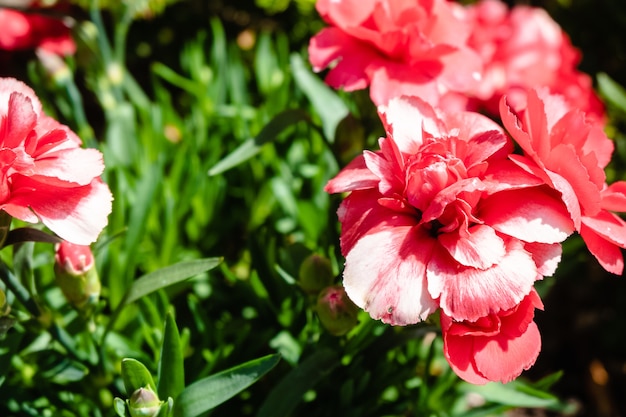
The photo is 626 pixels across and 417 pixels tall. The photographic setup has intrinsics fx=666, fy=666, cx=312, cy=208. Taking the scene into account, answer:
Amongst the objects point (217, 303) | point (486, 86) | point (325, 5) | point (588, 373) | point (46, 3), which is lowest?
point (588, 373)

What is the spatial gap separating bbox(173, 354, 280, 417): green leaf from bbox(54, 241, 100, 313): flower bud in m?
0.17

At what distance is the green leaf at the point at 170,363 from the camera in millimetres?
704

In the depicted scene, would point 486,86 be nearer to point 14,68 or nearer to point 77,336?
point 77,336

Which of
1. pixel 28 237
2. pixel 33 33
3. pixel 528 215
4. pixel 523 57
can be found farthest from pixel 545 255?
pixel 33 33

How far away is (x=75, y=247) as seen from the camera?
0.74m

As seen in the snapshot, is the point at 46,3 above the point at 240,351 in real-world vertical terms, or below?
above

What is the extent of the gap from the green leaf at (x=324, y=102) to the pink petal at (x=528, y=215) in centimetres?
40

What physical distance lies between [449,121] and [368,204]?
0.48 feet

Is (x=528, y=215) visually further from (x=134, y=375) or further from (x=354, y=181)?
(x=134, y=375)

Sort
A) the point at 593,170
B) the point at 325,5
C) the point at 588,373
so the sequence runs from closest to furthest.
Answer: the point at 593,170, the point at 325,5, the point at 588,373

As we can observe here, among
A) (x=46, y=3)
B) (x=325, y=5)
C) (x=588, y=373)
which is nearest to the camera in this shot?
(x=325, y=5)

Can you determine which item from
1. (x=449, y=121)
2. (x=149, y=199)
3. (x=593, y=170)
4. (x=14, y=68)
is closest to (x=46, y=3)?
(x=14, y=68)

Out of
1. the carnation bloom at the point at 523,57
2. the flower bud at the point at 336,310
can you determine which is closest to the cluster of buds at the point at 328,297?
the flower bud at the point at 336,310

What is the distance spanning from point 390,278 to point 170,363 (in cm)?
28
